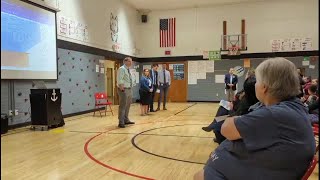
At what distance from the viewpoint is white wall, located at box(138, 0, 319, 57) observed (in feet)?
40.2

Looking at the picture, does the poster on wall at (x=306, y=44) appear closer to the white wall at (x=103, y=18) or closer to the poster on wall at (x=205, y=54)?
the poster on wall at (x=205, y=54)

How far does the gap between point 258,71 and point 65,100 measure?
7.34 m

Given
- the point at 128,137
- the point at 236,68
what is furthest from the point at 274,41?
the point at 128,137

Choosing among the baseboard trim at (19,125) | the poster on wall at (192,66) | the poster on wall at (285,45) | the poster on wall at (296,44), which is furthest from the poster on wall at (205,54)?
the baseboard trim at (19,125)

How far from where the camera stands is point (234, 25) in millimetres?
13016

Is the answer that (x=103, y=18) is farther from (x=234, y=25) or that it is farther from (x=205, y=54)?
(x=234, y=25)

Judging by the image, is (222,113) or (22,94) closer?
(222,113)

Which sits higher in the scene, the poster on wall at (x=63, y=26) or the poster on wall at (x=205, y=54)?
the poster on wall at (x=63, y=26)

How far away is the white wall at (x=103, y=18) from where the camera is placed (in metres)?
8.52

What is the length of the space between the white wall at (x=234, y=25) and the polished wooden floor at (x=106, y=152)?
7.94 meters

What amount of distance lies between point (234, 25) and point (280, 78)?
487 inches

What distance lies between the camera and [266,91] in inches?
52.9

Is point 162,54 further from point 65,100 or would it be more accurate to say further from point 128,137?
point 128,137

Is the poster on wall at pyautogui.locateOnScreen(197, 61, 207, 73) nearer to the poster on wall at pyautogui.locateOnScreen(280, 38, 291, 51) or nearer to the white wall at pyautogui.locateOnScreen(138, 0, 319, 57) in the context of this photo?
the white wall at pyautogui.locateOnScreen(138, 0, 319, 57)
